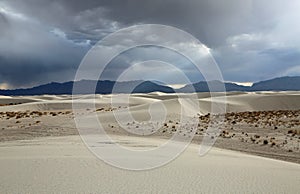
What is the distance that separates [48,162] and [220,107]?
135 ft

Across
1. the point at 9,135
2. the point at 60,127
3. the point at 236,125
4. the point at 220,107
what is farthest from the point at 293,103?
the point at 9,135

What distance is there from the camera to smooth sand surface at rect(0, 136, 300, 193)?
7551 mm

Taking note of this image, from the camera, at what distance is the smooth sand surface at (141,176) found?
7.55 metres

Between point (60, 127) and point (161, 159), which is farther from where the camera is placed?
point (60, 127)

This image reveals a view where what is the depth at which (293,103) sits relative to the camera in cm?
5566

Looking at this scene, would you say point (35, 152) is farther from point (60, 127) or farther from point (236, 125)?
point (236, 125)

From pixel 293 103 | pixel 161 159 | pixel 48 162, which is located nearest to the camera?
pixel 48 162

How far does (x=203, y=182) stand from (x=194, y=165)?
224 cm

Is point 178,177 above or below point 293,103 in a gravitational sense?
below

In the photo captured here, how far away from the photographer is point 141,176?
345 inches

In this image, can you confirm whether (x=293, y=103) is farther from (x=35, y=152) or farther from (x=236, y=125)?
(x=35, y=152)

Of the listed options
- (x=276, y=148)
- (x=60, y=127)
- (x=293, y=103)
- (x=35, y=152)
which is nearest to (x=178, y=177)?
(x=35, y=152)

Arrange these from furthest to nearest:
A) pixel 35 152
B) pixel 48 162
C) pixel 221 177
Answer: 1. pixel 35 152
2. pixel 48 162
3. pixel 221 177

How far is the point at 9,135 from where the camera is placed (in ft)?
68.0
